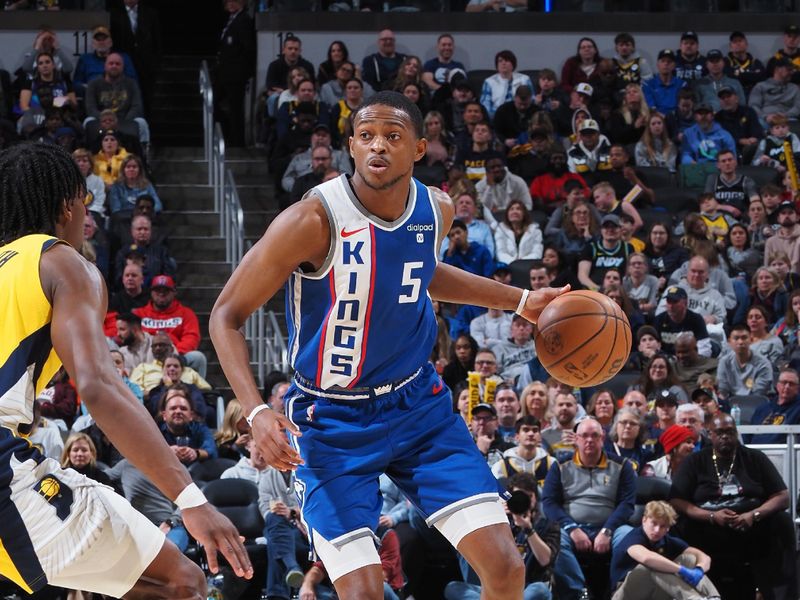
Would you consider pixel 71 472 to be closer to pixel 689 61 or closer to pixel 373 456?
pixel 373 456

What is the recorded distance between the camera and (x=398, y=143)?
15.7 feet

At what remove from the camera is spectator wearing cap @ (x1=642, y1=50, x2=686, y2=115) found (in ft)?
51.3

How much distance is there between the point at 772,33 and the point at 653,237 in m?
5.31

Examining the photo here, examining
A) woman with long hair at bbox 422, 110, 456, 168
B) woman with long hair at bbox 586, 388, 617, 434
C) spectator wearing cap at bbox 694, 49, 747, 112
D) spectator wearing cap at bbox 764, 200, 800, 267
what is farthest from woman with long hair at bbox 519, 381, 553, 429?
spectator wearing cap at bbox 694, 49, 747, 112

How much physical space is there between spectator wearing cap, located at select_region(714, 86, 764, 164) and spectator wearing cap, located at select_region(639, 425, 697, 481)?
20.2ft

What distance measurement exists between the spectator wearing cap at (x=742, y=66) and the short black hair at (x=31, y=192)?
13534 mm

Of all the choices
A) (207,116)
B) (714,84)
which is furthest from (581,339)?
(714,84)

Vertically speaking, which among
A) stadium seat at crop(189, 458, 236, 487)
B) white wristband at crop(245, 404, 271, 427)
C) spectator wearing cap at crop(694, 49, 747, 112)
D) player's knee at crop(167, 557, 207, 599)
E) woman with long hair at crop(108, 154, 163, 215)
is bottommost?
stadium seat at crop(189, 458, 236, 487)

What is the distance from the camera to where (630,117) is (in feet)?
48.7

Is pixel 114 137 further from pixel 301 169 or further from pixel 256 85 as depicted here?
pixel 256 85

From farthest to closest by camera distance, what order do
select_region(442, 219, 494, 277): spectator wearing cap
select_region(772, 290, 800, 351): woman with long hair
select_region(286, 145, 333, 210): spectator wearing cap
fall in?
select_region(286, 145, 333, 210): spectator wearing cap → select_region(442, 219, 494, 277): spectator wearing cap → select_region(772, 290, 800, 351): woman with long hair

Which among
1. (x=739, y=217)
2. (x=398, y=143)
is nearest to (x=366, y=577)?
(x=398, y=143)

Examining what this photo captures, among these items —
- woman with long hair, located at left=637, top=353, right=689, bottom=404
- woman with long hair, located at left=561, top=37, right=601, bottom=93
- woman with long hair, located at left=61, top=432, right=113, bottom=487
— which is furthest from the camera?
woman with long hair, located at left=561, top=37, right=601, bottom=93

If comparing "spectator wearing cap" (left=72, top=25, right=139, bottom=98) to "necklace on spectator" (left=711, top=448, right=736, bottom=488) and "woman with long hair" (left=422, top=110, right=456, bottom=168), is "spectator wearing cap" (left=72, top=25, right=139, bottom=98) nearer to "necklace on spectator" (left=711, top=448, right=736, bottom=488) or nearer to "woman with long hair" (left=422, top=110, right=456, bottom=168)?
"woman with long hair" (left=422, top=110, right=456, bottom=168)
